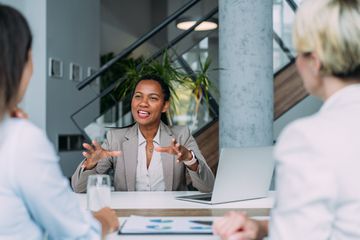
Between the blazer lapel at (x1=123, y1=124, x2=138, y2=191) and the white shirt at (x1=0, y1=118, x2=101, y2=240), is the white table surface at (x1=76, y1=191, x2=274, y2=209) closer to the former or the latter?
the blazer lapel at (x1=123, y1=124, x2=138, y2=191)

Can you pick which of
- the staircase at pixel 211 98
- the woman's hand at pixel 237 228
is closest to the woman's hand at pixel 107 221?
the woman's hand at pixel 237 228

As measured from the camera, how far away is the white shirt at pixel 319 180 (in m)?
0.97

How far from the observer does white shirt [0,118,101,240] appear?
1104mm

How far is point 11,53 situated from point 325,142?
74 cm

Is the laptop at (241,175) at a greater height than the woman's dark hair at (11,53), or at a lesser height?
lesser

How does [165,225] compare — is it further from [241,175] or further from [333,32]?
[333,32]

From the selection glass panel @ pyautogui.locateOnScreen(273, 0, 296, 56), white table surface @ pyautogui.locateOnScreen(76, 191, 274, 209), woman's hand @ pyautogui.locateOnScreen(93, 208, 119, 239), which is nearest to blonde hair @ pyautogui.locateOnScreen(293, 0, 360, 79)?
woman's hand @ pyautogui.locateOnScreen(93, 208, 119, 239)

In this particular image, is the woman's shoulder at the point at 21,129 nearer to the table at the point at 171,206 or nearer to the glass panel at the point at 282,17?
the table at the point at 171,206

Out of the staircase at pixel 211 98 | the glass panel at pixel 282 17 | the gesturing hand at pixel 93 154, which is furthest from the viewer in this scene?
the glass panel at pixel 282 17

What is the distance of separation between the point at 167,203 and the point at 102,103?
259 centimetres

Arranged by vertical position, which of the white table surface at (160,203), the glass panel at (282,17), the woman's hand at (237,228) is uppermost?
the glass panel at (282,17)

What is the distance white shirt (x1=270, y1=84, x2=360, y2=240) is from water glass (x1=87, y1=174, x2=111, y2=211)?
0.94 meters

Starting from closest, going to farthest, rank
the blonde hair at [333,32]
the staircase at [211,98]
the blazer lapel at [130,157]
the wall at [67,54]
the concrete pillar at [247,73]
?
the blonde hair at [333,32] < the blazer lapel at [130,157] < the concrete pillar at [247,73] < the staircase at [211,98] < the wall at [67,54]

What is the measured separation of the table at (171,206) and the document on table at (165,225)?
123 mm
